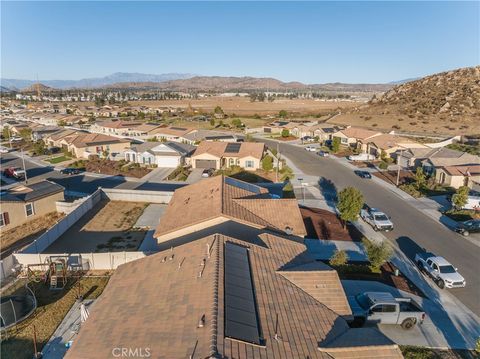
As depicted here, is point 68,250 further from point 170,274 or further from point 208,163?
point 208,163

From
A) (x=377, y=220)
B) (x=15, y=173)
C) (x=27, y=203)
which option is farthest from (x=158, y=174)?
(x=377, y=220)

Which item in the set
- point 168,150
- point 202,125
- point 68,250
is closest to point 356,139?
point 168,150

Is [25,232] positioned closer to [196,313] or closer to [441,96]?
[196,313]

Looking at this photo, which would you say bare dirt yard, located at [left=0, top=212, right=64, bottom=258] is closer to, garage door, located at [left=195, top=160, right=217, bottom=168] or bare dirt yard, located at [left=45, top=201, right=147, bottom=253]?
bare dirt yard, located at [left=45, top=201, right=147, bottom=253]

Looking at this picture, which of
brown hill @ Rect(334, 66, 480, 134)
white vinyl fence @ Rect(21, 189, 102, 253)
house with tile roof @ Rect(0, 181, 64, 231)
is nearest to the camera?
white vinyl fence @ Rect(21, 189, 102, 253)

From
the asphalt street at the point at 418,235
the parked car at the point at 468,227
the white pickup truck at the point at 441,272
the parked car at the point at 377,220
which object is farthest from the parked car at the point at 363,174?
the white pickup truck at the point at 441,272

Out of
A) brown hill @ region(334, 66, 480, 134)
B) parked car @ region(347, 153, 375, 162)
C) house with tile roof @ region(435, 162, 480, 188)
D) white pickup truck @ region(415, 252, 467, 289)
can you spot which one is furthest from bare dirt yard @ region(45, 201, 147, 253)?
brown hill @ region(334, 66, 480, 134)
